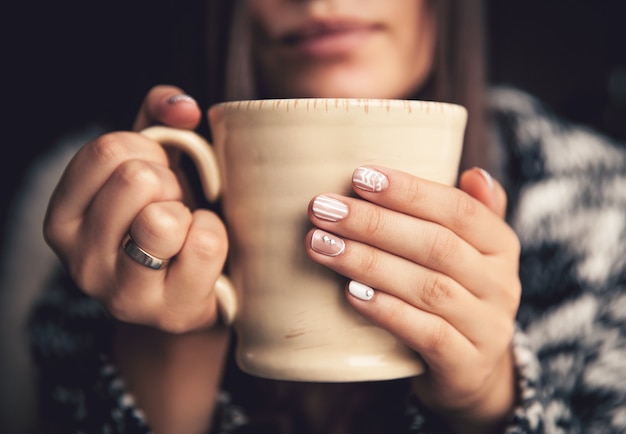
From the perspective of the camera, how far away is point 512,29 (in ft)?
4.86

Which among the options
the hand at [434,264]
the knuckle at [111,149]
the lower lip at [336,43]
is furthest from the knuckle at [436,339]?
the lower lip at [336,43]

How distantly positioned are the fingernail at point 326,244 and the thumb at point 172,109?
187mm

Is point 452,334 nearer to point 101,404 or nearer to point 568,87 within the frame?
point 101,404

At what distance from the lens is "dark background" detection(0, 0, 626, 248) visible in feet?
4.70

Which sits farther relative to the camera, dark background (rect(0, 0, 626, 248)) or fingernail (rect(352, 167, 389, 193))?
dark background (rect(0, 0, 626, 248))

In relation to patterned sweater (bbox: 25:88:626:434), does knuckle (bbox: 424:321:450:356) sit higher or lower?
higher

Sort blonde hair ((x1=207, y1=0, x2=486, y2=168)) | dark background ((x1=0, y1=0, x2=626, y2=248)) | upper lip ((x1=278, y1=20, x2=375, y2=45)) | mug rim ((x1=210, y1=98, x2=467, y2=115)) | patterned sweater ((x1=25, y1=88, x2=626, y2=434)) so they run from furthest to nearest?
dark background ((x1=0, y1=0, x2=626, y2=248)) → blonde hair ((x1=207, y1=0, x2=486, y2=168)) → upper lip ((x1=278, y1=20, x2=375, y2=45)) → patterned sweater ((x1=25, y1=88, x2=626, y2=434)) → mug rim ((x1=210, y1=98, x2=467, y2=115))

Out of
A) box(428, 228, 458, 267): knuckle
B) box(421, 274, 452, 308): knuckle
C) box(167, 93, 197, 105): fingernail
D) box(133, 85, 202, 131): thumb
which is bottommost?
box(421, 274, 452, 308): knuckle

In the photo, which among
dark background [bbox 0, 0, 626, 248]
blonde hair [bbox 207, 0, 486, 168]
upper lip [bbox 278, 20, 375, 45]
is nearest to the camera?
→ upper lip [bbox 278, 20, 375, 45]

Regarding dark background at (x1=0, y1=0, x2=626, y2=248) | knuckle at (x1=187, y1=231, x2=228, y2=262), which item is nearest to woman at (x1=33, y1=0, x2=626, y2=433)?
knuckle at (x1=187, y1=231, x2=228, y2=262)

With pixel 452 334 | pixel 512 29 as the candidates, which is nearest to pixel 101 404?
pixel 452 334

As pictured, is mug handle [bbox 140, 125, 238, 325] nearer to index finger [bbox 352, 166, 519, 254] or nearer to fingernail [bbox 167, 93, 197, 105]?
fingernail [bbox 167, 93, 197, 105]

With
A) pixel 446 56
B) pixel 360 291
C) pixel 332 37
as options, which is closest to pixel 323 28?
pixel 332 37

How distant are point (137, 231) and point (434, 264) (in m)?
0.26
